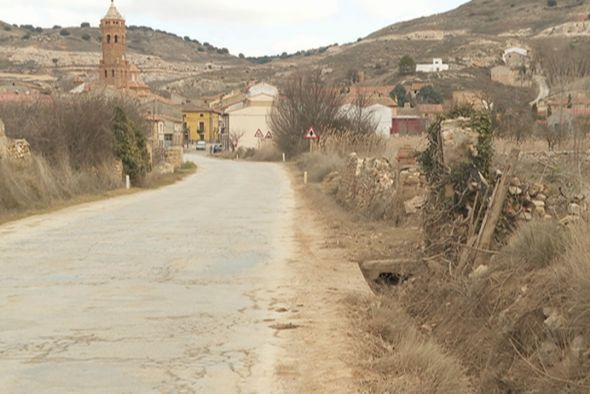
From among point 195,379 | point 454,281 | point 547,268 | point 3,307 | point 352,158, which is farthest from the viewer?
point 352,158

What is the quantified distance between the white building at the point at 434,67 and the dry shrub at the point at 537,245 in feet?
408

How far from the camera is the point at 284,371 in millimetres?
7473

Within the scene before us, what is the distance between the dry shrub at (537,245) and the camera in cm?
949

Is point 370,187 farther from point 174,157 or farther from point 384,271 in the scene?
point 174,157

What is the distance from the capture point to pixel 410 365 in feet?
24.9

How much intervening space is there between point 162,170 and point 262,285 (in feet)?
106

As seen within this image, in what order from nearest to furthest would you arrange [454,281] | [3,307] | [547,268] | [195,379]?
[195,379] < [547,268] < [3,307] < [454,281]

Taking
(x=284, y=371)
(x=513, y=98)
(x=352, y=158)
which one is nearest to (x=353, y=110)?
(x=513, y=98)

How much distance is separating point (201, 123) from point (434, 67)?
39.3 meters

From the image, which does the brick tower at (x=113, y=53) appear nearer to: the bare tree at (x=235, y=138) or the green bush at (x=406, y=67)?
the bare tree at (x=235, y=138)

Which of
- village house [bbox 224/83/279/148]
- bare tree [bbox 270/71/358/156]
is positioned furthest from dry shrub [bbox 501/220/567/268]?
village house [bbox 224/83/279/148]

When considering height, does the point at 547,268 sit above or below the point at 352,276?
above

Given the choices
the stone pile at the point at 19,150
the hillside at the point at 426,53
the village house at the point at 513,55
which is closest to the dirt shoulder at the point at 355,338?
the stone pile at the point at 19,150

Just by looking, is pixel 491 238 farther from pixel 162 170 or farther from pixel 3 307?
pixel 162 170
